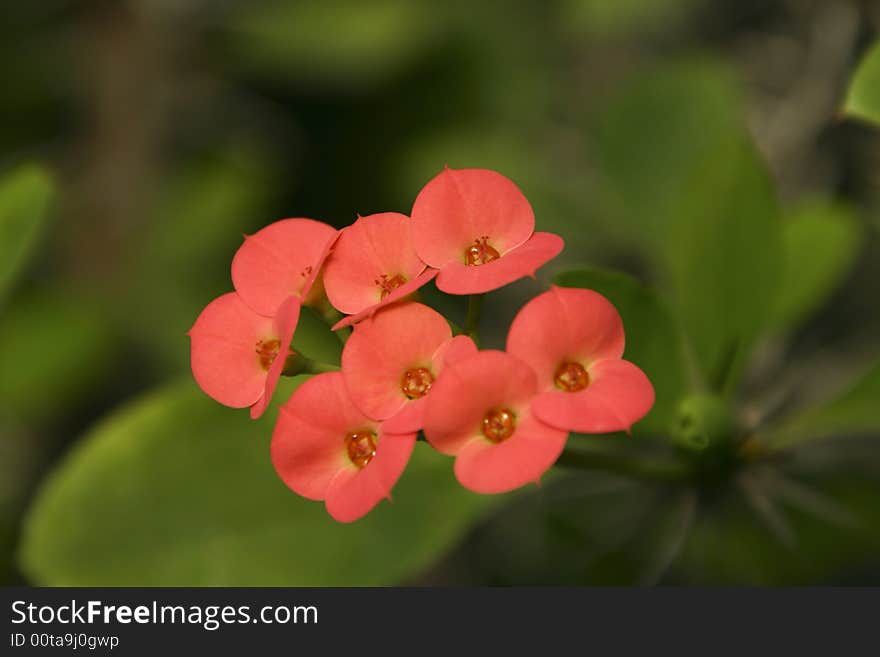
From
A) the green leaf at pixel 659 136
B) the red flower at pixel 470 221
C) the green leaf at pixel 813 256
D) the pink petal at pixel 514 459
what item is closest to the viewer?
the pink petal at pixel 514 459

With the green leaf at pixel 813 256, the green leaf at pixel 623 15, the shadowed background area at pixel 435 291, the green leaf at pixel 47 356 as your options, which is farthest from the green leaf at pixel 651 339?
the green leaf at pixel 47 356

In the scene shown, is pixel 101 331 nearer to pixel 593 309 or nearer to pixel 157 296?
pixel 157 296

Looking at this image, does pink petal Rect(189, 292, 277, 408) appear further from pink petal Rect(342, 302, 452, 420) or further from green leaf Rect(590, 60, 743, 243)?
green leaf Rect(590, 60, 743, 243)

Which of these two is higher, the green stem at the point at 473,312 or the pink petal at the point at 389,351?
the green stem at the point at 473,312

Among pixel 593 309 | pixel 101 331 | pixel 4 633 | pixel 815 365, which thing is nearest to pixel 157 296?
pixel 101 331

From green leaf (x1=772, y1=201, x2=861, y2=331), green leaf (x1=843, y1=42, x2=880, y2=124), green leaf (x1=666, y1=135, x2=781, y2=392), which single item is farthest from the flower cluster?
green leaf (x1=772, y1=201, x2=861, y2=331)

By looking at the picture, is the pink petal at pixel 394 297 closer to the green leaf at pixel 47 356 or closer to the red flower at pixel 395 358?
the red flower at pixel 395 358
